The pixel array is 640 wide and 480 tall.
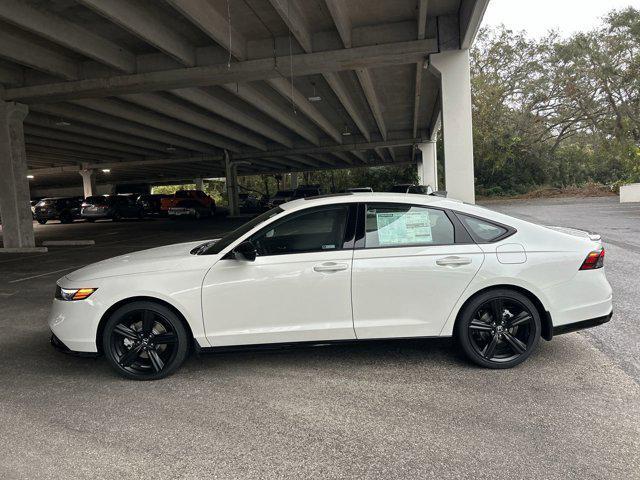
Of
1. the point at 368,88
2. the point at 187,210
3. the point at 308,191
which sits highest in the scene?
the point at 368,88

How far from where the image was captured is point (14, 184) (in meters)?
15.2

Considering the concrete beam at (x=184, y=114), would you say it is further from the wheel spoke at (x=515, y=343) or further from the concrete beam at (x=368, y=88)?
the wheel spoke at (x=515, y=343)

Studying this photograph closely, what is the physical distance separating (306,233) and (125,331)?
1.75m

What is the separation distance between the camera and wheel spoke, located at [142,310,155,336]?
4.04m

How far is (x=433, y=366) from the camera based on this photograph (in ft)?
13.8

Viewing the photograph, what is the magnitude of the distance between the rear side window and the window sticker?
0.33 m

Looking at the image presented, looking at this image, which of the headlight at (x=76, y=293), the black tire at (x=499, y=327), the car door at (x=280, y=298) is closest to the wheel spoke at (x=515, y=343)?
the black tire at (x=499, y=327)

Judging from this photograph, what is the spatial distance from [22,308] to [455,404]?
647cm

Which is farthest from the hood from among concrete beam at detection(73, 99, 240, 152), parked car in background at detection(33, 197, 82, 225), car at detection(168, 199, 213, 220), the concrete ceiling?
parked car in background at detection(33, 197, 82, 225)

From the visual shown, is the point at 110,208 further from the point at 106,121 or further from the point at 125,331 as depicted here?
the point at 125,331

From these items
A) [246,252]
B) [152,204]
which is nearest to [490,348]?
[246,252]

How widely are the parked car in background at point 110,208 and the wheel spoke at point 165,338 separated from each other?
28186 mm

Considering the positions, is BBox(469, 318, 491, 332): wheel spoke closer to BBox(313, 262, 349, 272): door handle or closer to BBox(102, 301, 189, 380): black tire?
BBox(313, 262, 349, 272): door handle

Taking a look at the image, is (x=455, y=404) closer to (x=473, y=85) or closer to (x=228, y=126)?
(x=228, y=126)
